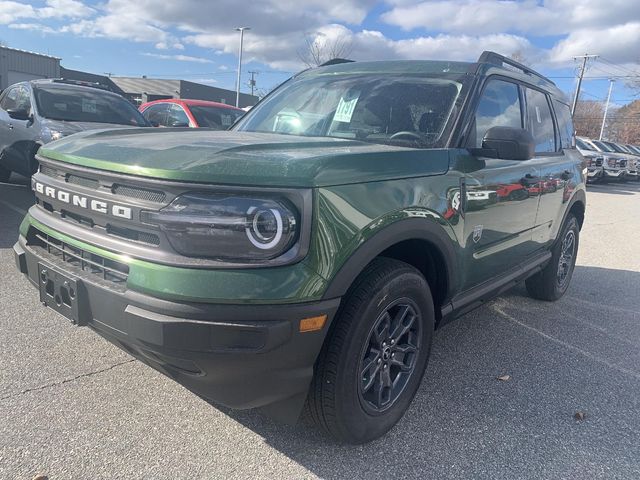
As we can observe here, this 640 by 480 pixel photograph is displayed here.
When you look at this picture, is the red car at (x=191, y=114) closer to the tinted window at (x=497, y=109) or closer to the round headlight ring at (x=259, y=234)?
the tinted window at (x=497, y=109)

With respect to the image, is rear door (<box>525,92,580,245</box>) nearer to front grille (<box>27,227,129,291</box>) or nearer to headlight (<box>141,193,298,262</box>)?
headlight (<box>141,193,298,262</box>)

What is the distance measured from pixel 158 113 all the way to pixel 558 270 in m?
7.76

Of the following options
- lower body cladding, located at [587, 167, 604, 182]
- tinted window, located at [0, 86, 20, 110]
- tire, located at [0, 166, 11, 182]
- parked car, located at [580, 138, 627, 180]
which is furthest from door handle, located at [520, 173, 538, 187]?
parked car, located at [580, 138, 627, 180]

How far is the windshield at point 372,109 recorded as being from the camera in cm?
294

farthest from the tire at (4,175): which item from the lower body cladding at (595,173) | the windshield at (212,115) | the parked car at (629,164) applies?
the parked car at (629,164)

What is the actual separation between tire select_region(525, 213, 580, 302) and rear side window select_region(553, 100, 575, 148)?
0.70 m

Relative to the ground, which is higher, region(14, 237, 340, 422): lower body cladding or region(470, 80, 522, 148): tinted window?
region(470, 80, 522, 148): tinted window

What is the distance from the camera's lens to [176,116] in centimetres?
922

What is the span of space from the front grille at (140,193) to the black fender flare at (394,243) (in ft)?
2.41

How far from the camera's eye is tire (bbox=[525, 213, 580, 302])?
15.4 ft

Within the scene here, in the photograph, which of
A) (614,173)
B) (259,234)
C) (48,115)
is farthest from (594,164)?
(259,234)

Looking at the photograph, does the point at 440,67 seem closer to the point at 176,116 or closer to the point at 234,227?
the point at 234,227

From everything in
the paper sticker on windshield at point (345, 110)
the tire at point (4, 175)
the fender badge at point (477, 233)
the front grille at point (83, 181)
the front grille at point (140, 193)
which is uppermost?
the paper sticker on windshield at point (345, 110)

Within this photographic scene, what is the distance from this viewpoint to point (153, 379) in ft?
9.53
